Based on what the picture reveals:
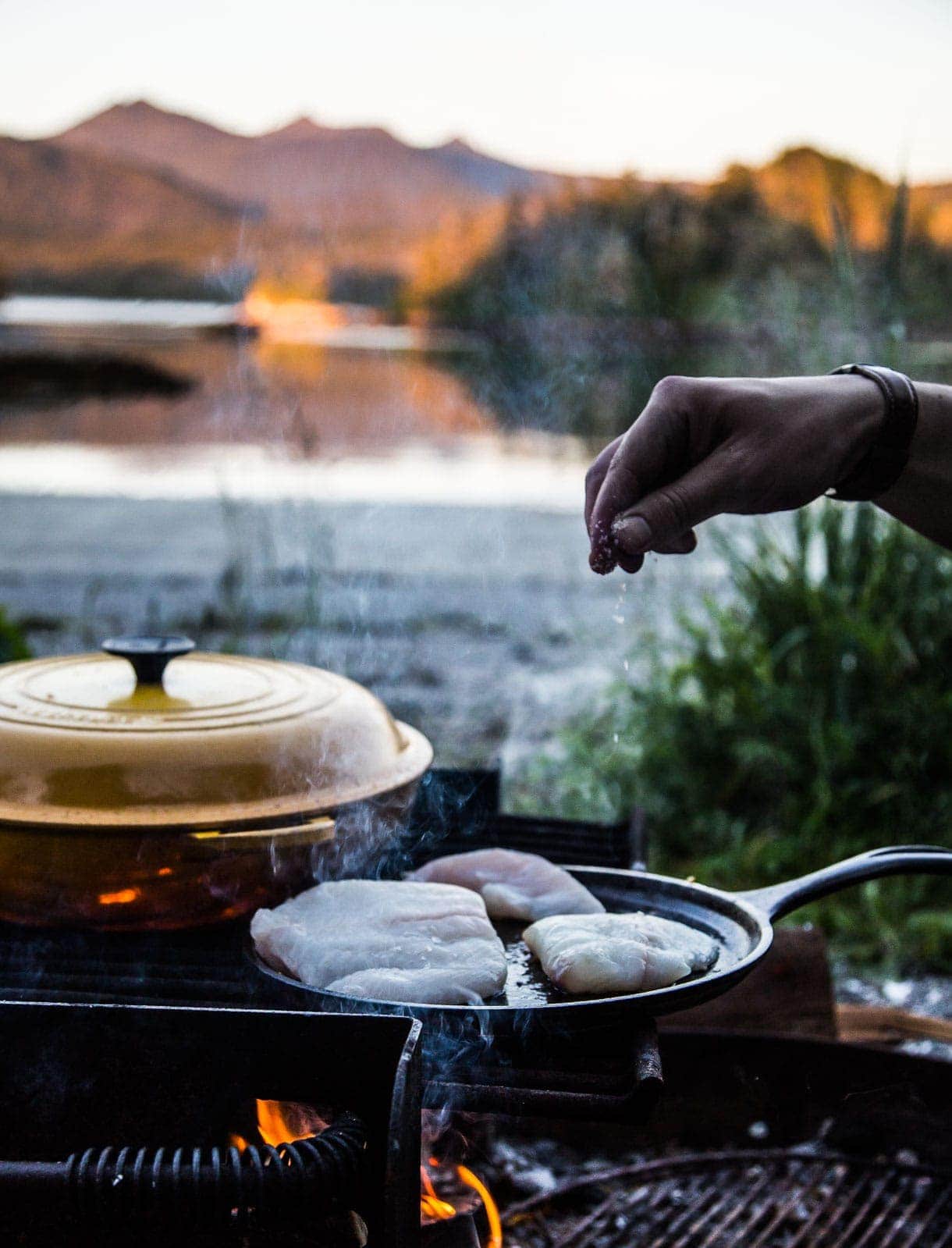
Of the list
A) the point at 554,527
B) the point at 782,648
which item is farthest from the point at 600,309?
the point at 554,527

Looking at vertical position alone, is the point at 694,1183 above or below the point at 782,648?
below

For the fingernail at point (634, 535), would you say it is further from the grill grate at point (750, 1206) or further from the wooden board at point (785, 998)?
the wooden board at point (785, 998)

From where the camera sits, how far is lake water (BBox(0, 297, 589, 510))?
9469 millimetres

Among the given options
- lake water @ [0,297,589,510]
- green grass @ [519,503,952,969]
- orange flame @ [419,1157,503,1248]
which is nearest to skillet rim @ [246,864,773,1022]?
orange flame @ [419,1157,503,1248]

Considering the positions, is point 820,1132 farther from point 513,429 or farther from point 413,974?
point 513,429

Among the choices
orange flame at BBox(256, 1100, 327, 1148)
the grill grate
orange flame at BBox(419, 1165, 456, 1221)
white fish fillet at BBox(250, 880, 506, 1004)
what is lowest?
the grill grate

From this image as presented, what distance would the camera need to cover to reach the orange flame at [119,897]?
5.98ft

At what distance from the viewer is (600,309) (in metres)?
6.46

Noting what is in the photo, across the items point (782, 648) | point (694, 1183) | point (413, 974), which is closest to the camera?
point (413, 974)

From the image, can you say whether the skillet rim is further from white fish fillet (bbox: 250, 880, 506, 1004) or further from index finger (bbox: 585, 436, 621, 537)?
index finger (bbox: 585, 436, 621, 537)

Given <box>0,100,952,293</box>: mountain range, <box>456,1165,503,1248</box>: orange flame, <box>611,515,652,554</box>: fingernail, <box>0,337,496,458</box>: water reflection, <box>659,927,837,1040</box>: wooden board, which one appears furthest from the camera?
<box>0,337,496,458</box>: water reflection

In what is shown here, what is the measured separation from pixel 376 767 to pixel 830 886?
790 millimetres

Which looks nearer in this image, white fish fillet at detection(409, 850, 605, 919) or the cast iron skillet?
the cast iron skillet

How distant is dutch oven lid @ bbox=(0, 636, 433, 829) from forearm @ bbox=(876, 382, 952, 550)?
100 centimetres
